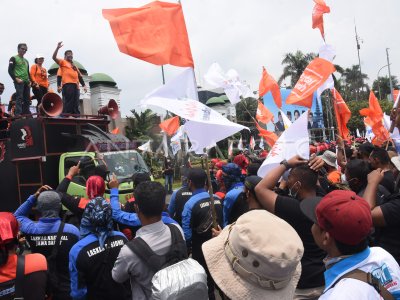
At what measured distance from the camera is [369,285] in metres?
1.43

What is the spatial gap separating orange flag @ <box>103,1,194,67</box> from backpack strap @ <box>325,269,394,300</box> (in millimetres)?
2271

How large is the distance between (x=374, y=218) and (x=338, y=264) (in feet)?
3.75

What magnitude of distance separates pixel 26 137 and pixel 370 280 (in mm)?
7391

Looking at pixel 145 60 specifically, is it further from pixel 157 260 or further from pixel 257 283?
pixel 257 283

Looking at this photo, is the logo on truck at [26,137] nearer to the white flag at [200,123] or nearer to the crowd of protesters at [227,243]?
the crowd of protesters at [227,243]

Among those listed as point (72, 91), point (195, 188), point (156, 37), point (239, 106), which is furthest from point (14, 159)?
point (239, 106)

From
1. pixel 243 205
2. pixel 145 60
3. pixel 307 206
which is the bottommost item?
pixel 243 205

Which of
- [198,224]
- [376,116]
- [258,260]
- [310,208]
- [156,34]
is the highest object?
[156,34]

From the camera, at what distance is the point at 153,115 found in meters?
30.7

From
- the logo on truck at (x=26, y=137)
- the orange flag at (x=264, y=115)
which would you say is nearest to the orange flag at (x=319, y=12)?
the orange flag at (x=264, y=115)

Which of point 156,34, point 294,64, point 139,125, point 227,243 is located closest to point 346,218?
point 227,243

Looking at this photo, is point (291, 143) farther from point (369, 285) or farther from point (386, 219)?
point (369, 285)

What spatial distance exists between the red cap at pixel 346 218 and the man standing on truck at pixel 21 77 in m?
8.58

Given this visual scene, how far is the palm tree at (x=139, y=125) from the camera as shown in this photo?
2898cm
